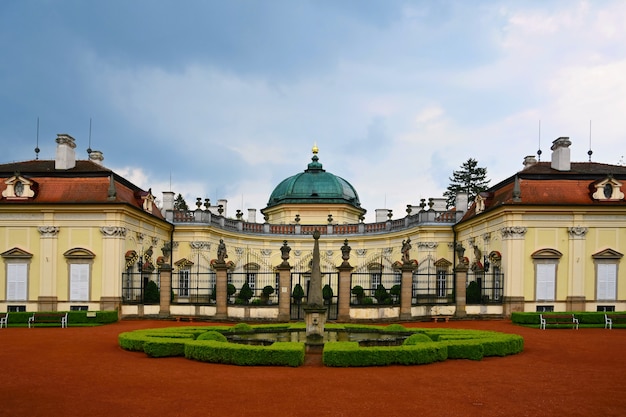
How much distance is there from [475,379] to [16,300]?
1087 inches

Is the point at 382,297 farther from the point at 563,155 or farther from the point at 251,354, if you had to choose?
the point at 251,354

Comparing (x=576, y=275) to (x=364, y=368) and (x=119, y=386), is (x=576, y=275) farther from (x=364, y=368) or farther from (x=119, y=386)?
(x=119, y=386)

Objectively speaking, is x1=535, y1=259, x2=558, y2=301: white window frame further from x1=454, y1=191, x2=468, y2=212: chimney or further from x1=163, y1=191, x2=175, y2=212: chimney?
x1=163, y1=191, x2=175, y2=212: chimney

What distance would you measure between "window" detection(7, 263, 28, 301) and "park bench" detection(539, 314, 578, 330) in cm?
2813

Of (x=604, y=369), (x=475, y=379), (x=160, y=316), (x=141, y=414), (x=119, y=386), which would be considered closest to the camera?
(x=141, y=414)

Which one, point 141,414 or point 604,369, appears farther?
point 604,369

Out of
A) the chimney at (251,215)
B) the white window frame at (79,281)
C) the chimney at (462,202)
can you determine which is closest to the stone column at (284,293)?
the white window frame at (79,281)

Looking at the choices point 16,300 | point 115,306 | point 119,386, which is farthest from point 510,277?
point 16,300

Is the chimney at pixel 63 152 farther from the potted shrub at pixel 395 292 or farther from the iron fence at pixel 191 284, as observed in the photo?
the potted shrub at pixel 395 292

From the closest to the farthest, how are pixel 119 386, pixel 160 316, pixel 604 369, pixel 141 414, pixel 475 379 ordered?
pixel 141 414 → pixel 119 386 → pixel 475 379 → pixel 604 369 → pixel 160 316

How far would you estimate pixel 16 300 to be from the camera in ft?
104

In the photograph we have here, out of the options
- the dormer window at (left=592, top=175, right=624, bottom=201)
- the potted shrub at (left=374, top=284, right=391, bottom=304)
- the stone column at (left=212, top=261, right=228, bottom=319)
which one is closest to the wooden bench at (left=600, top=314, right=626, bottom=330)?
the dormer window at (left=592, top=175, right=624, bottom=201)

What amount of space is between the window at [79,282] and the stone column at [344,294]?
48.1ft

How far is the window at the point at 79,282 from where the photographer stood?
31547mm
